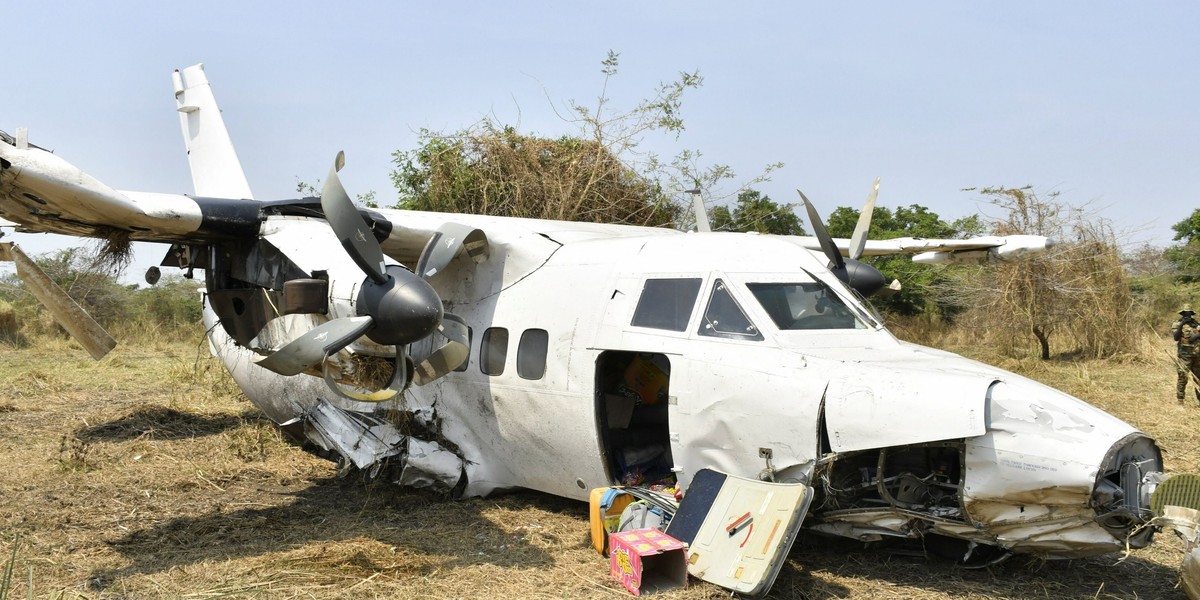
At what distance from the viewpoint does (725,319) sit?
20.4 feet

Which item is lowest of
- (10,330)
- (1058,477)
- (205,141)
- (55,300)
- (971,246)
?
(10,330)

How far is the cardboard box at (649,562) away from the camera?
5453mm

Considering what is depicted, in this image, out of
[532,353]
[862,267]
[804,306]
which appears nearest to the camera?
[804,306]

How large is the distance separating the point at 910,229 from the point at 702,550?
87.1 feet

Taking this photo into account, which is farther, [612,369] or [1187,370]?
[1187,370]

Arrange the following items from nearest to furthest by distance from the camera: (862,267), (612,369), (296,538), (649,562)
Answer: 1. (649,562)
2. (296,538)
3. (612,369)
4. (862,267)

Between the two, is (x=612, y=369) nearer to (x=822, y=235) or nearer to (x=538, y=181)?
(x=822, y=235)

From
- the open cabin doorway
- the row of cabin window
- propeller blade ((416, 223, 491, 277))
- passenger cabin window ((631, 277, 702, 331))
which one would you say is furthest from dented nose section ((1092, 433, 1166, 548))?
propeller blade ((416, 223, 491, 277))

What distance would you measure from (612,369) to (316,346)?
2.53 m

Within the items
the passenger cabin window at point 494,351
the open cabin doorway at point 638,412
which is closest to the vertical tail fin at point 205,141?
the passenger cabin window at point 494,351

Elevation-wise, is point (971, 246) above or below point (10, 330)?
above

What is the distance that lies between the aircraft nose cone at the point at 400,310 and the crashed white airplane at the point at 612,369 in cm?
2

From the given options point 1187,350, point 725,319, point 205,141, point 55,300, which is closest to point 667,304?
point 725,319

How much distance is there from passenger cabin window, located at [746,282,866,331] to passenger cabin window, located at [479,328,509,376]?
224 centimetres
